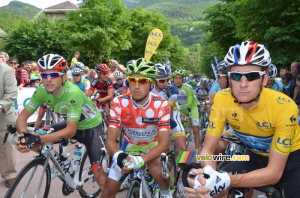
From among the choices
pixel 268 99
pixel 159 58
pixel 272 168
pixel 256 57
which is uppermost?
pixel 256 57

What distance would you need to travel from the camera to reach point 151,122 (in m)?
3.50

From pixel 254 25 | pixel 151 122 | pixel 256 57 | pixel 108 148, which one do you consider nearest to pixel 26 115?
pixel 108 148

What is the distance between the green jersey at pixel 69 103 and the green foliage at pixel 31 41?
34.7 meters

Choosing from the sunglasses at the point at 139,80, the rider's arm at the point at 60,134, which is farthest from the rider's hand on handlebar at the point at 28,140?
the sunglasses at the point at 139,80

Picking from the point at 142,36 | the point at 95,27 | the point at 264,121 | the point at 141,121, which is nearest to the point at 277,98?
the point at 264,121

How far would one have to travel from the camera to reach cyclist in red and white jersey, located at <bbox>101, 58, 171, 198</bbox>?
327cm

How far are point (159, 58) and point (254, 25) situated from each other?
35.3 m

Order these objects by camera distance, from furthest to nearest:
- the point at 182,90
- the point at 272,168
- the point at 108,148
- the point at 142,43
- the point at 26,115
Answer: the point at 142,43 → the point at 182,90 → the point at 26,115 → the point at 108,148 → the point at 272,168

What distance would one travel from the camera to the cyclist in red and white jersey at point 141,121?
3273mm

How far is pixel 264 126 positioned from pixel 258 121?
68 mm

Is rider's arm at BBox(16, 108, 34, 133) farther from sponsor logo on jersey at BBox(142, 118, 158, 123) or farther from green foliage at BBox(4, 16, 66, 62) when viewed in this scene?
green foliage at BBox(4, 16, 66, 62)

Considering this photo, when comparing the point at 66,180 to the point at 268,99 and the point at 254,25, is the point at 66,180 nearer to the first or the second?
the point at 268,99

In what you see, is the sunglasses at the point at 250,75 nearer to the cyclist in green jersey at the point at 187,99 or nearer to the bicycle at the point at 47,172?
the bicycle at the point at 47,172

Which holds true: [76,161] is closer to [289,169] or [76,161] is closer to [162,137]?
[162,137]
